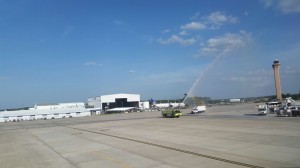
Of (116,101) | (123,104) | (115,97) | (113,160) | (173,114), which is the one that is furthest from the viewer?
(123,104)

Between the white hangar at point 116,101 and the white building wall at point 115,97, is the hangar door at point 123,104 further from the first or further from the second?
the white building wall at point 115,97

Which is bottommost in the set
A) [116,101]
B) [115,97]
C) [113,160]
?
[113,160]

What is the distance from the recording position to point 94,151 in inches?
1096

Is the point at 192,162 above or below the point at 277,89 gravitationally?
below

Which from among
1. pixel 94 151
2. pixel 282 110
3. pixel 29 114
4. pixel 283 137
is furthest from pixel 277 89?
pixel 29 114

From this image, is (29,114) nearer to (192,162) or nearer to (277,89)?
(277,89)

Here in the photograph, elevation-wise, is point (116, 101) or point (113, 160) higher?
point (116, 101)

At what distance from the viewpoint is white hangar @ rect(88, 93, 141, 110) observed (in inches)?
6996

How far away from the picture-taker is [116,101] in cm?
18550

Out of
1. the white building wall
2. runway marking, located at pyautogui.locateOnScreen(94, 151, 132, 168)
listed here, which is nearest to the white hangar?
the white building wall

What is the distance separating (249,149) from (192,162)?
19.1 ft

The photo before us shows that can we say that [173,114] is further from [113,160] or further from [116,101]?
[116,101]

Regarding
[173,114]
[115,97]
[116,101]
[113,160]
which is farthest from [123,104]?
[113,160]

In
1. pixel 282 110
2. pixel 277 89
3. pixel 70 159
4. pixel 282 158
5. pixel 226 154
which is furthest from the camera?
pixel 277 89
